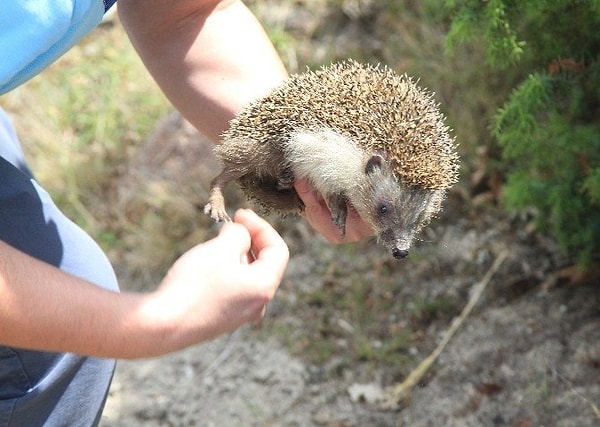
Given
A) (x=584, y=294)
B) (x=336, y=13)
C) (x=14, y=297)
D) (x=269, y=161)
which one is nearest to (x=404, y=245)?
(x=269, y=161)

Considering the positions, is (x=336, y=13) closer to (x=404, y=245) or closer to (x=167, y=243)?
(x=167, y=243)

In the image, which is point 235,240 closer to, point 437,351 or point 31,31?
point 31,31

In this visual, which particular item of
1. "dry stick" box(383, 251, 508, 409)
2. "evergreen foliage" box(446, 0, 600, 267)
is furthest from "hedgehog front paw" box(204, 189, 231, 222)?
"dry stick" box(383, 251, 508, 409)

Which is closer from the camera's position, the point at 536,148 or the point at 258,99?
the point at 258,99

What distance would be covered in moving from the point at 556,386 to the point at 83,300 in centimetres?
250

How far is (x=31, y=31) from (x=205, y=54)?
835mm

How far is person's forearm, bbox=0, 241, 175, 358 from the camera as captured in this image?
183 centimetres

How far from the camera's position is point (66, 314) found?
1859 millimetres

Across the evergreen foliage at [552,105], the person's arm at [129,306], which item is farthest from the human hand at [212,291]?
the evergreen foliage at [552,105]

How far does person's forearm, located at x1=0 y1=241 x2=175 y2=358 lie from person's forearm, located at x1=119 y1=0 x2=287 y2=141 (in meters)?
1.02

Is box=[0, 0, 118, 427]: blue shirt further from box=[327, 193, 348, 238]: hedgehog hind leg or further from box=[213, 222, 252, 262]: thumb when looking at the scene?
box=[327, 193, 348, 238]: hedgehog hind leg

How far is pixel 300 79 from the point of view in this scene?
2.66m

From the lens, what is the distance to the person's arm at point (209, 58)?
2736 millimetres

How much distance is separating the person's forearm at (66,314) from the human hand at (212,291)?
0.13ft
